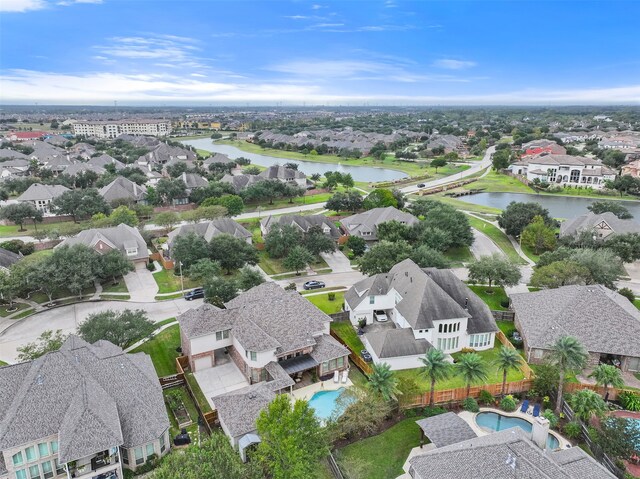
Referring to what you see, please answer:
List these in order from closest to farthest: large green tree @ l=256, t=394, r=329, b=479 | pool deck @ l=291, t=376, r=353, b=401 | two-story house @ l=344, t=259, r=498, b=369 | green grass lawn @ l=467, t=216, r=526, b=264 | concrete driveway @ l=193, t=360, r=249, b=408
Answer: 1. large green tree @ l=256, t=394, r=329, b=479
2. pool deck @ l=291, t=376, r=353, b=401
3. concrete driveway @ l=193, t=360, r=249, b=408
4. two-story house @ l=344, t=259, r=498, b=369
5. green grass lawn @ l=467, t=216, r=526, b=264

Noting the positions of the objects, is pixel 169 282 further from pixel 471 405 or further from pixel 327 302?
pixel 471 405

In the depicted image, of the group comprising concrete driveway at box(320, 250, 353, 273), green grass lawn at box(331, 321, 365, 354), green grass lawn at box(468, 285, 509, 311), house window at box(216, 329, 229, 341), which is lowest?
concrete driveway at box(320, 250, 353, 273)

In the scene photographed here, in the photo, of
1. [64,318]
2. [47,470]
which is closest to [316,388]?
[47,470]

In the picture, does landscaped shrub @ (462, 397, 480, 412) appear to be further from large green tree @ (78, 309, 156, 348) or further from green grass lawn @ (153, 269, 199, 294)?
green grass lawn @ (153, 269, 199, 294)

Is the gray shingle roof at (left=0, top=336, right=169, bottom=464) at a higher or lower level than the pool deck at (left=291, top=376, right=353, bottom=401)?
higher

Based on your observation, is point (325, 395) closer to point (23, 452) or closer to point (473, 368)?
point (473, 368)

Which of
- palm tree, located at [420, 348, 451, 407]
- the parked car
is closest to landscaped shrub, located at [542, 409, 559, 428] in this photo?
palm tree, located at [420, 348, 451, 407]

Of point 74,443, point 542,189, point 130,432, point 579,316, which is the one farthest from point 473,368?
point 542,189
